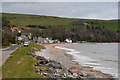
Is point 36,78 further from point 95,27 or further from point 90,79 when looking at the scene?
point 95,27

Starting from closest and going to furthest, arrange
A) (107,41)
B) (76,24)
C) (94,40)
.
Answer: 1. (94,40)
2. (107,41)
3. (76,24)

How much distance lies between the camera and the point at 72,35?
152 meters

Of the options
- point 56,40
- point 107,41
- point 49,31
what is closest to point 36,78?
point 56,40

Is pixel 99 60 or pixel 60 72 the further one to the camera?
pixel 99 60

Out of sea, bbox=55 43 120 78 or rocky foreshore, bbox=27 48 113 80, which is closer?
rocky foreshore, bbox=27 48 113 80

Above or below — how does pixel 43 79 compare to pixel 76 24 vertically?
below

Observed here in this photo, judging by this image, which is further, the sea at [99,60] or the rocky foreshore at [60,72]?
the sea at [99,60]

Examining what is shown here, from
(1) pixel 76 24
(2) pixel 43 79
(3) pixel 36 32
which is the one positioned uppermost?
(1) pixel 76 24

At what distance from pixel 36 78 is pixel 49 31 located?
123 metres

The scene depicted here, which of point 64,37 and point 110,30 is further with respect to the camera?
point 110,30

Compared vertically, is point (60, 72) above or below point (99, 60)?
above

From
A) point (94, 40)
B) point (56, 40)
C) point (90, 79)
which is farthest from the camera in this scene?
point (94, 40)

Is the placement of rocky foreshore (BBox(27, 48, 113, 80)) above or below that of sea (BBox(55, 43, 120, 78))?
above

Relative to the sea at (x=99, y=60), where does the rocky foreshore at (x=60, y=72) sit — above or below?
→ above
